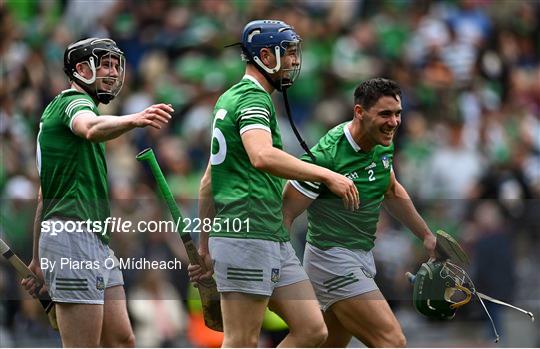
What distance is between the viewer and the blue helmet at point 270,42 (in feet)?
22.0

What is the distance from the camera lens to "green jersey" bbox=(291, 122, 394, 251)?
7.00 metres

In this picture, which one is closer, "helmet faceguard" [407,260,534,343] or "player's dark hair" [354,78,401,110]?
"player's dark hair" [354,78,401,110]

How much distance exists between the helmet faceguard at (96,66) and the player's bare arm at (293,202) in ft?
3.24

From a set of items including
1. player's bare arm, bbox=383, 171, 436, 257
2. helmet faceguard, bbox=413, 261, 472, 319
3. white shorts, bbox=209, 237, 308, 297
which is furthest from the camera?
player's bare arm, bbox=383, 171, 436, 257

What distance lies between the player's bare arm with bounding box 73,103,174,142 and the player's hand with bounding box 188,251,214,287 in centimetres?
89

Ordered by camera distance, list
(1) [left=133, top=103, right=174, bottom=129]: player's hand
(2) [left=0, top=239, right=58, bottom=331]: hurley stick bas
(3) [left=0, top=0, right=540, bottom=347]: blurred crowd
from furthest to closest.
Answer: (3) [left=0, top=0, right=540, bottom=347]: blurred crowd
(2) [left=0, top=239, right=58, bottom=331]: hurley stick bas
(1) [left=133, top=103, right=174, bottom=129]: player's hand

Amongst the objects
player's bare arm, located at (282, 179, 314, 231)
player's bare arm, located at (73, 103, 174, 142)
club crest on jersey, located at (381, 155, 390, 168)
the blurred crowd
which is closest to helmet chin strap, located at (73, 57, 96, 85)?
player's bare arm, located at (73, 103, 174, 142)

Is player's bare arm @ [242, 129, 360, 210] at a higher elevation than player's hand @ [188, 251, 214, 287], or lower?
higher

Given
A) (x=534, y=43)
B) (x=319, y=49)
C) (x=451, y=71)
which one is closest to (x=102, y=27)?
(x=319, y=49)

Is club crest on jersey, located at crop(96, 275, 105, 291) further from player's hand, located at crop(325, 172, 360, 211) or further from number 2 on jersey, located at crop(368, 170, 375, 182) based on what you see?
number 2 on jersey, located at crop(368, 170, 375, 182)

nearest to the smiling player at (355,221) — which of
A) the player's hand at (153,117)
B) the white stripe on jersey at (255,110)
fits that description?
the white stripe on jersey at (255,110)

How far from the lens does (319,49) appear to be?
13.0 meters

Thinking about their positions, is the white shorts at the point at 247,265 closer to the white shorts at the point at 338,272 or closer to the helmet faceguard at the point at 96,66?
the white shorts at the point at 338,272

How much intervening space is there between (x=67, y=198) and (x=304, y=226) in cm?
130
